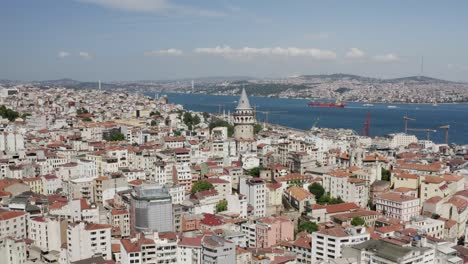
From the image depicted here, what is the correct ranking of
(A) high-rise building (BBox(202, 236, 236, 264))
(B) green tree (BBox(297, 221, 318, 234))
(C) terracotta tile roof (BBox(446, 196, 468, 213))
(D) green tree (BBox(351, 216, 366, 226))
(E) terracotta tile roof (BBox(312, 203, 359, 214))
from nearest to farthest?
(A) high-rise building (BBox(202, 236, 236, 264)), (B) green tree (BBox(297, 221, 318, 234)), (D) green tree (BBox(351, 216, 366, 226)), (E) terracotta tile roof (BBox(312, 203, 359, 214)), (C) terracotta tile roof (BBox(446, 196, 468, 213))

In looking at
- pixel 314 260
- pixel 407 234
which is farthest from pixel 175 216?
pixel 407 234

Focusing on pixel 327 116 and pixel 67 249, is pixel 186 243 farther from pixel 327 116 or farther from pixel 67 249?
pixel 327 116

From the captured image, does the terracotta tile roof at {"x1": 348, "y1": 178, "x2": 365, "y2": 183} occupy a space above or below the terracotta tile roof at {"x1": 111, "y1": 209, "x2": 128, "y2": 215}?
above

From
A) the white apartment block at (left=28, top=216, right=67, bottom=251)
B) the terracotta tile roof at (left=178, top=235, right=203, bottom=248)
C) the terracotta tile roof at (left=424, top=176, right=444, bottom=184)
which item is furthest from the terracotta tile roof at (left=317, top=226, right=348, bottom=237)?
the white apartment block at (left=28, top=216, right=67, bottom=251)

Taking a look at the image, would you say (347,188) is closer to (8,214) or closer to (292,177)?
(292,177)

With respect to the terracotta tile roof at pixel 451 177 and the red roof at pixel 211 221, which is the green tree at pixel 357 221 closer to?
the red roof at pixel 211 221

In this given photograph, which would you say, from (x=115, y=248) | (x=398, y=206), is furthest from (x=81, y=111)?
(x=398, y=206)

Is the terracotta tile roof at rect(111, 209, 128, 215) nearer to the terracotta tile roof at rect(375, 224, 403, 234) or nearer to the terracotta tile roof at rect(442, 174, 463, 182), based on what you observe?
the terracotta tile roof at rect(375, 224, 403, 234)
